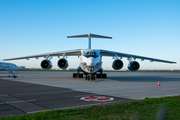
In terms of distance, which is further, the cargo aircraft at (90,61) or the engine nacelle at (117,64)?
the engine nacelle at (117,64)

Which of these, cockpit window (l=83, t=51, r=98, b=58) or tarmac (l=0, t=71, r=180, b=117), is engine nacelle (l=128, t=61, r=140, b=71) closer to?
cockpit window (l=83, t=51, r=98, b=58)

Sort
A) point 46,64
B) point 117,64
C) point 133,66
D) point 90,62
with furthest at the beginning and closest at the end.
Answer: point 46,64 < point 133,66 < point 117,64 < point 90,62

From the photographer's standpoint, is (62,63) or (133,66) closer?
(62,63)

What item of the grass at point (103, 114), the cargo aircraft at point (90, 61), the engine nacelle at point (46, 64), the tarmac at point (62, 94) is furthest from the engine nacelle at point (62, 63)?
the grass at point (103, 114)

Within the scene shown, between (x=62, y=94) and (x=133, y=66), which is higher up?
(x=133, y=66)

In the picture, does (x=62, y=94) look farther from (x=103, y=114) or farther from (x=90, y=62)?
(x=90, y=62)

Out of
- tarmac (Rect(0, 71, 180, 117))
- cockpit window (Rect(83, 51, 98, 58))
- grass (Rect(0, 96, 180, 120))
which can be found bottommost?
tarmac (Rect(0, 71, 180, 117))

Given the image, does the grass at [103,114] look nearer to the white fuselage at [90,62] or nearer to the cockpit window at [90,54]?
the white fuselage at [90,62]

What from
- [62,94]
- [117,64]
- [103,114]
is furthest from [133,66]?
[103,114]

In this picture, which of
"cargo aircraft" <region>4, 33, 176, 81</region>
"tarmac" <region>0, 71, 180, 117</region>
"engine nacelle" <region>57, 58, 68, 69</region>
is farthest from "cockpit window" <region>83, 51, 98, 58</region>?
"tarmac" <region>0, 71, 180, 117</region>

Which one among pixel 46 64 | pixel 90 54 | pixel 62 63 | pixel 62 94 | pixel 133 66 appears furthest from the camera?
pixel 46 64

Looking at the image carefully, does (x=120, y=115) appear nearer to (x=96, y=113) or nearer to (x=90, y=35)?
(x=96, y=113)

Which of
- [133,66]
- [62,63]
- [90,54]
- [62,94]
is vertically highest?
[90,54]

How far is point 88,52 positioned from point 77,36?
21.4ft
